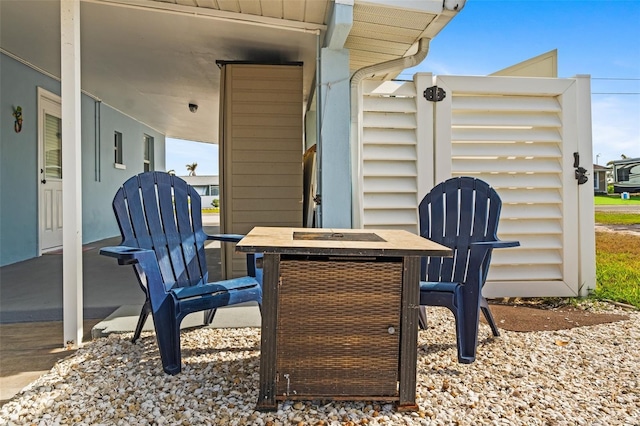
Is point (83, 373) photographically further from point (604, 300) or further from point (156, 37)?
point (604, 300)

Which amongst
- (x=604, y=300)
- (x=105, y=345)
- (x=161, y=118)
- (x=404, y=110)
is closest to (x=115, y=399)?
(x=105, y=345)

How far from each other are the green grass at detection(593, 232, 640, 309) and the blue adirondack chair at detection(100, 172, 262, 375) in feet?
10.6

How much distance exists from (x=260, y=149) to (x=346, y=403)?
2884 mm

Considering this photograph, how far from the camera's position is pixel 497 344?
254 cm

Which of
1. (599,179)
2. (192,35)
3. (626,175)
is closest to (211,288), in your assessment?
(192,35)

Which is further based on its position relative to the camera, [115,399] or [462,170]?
[462,170]

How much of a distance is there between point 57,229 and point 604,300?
649 centimetres

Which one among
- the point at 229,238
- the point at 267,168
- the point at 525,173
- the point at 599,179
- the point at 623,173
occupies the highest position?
the point at 623,173

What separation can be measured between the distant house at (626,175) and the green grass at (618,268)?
13.5 ft

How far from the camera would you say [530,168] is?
3.64 m

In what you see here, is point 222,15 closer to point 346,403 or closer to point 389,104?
point 389,104

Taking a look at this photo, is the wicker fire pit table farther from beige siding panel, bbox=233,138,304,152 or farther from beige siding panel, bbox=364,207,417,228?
beige siding panel, bbox=233,138,304,152

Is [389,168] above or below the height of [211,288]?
above

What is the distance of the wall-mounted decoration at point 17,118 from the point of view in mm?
4738
